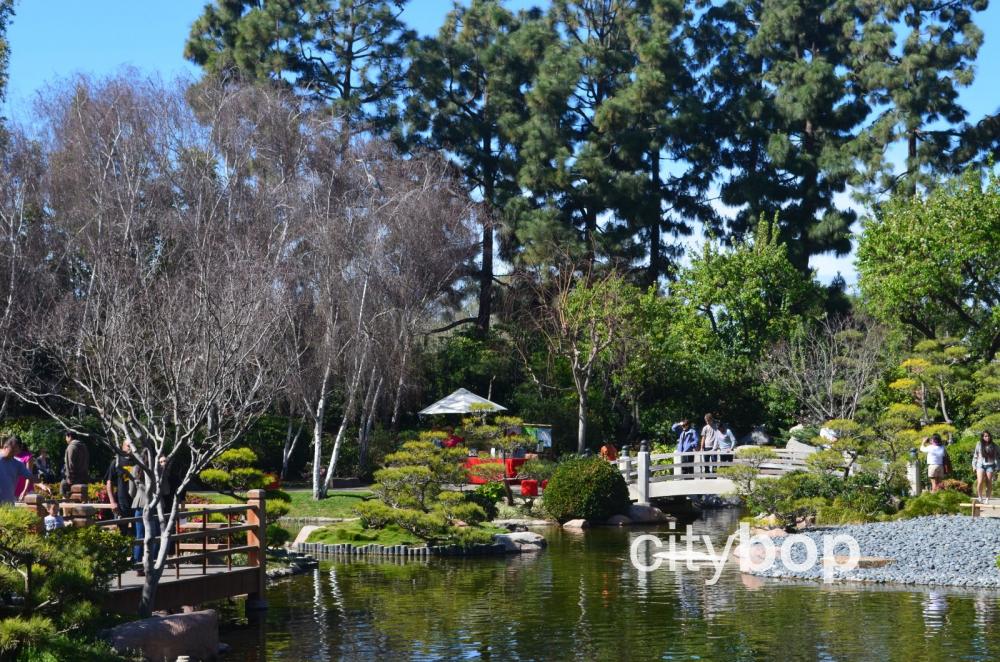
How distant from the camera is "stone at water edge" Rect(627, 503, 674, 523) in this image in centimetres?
2608

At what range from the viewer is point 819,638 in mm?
12758

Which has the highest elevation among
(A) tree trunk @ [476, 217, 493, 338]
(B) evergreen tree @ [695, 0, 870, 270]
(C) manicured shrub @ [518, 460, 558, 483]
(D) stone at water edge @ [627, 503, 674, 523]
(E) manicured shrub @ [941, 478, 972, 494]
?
(B) evergreen tree @ [695, 0, 870, 270]

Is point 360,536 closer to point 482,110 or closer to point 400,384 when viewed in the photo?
point 400,384

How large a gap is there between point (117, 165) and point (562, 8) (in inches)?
770

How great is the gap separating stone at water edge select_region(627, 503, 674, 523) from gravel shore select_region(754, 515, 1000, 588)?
18.9 ft

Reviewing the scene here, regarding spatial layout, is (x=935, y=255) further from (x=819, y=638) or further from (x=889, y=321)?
(x=819, y=638)

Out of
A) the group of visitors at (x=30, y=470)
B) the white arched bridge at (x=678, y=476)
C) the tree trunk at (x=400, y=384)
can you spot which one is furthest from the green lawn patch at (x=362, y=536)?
the tree trunk at (x=400, y=384)

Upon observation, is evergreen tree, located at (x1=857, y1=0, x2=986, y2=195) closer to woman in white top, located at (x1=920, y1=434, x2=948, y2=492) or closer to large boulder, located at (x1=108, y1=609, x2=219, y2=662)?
woman in white top, located at (x1=920, y1=434, x2=948, y2=492)

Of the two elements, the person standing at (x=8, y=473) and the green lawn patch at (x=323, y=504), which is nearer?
the person standing at (x=8, y=473)

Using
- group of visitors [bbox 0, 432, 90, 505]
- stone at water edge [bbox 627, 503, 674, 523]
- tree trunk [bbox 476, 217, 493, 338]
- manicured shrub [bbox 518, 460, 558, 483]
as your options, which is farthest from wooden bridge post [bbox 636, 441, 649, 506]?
tree trunk [bbox 476, 217, 493, 338]

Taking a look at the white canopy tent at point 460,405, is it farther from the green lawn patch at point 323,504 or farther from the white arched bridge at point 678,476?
the green lawn patch at point 323,504

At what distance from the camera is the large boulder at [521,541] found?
68.2 feet

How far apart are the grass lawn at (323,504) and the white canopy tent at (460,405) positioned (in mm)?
6905

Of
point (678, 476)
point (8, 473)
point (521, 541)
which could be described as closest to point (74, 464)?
point (8, 473)
